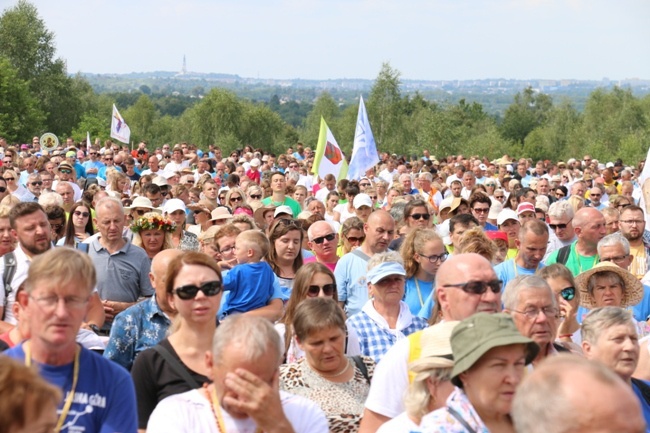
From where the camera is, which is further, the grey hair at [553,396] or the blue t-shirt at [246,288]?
→ the blue t-shirt at [246,288]

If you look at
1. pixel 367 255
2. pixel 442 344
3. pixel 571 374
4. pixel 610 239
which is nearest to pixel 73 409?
pixel 442 344

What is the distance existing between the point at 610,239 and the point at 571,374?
5.92m

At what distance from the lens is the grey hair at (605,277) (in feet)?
24.3

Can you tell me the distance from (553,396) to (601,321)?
2.81m

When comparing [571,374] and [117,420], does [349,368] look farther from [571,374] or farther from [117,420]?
[571,374]

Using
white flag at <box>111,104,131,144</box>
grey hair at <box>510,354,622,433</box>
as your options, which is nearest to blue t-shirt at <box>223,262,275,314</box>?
grey hair at <box>510,354,622,433</box>

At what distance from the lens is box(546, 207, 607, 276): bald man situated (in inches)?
369

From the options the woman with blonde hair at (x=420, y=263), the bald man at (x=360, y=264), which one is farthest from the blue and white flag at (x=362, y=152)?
the woman with blonde hair at (x=420, y=263)

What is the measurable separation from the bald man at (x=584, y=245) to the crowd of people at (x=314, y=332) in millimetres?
17

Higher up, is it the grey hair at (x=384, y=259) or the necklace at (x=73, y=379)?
the necklace at (x=73, y=379)

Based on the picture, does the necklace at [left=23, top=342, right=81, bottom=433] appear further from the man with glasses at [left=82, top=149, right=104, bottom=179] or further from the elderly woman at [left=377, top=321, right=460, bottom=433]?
the man with glasses at [left=82, top=149, right=104, bottom=179]

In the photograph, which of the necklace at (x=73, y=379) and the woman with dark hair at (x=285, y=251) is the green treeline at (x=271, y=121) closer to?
the woman with dark hair at (x=285, y=251)

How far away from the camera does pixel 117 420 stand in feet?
13.1

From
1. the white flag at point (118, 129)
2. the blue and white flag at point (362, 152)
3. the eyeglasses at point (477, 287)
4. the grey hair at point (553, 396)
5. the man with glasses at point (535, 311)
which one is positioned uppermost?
the grey hair at point (553, 396)
